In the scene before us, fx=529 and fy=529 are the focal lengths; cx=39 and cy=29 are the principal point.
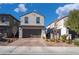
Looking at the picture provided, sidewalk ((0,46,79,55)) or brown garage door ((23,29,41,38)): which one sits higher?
brown garage door ((23,29,41,38))

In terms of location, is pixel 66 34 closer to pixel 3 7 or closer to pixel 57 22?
pixel 57 22

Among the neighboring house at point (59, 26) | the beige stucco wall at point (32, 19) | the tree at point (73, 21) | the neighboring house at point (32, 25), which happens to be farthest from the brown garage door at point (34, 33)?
the tree at point (73, 21)

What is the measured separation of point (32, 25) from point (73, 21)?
740mm

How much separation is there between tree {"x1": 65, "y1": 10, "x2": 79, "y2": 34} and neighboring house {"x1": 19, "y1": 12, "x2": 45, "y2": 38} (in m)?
0.47

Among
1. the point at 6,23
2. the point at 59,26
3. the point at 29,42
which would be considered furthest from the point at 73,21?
the point at 6,23

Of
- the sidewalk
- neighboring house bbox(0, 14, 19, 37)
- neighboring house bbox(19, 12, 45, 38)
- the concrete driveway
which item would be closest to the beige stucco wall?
neighboring house bbox(19, 12, 45, 38)

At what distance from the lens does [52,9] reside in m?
9.41

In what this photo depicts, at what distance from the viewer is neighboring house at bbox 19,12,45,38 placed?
9.47m

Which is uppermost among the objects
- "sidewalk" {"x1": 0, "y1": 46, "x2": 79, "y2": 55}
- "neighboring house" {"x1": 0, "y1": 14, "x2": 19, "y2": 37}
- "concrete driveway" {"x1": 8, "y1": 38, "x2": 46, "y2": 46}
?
"neighboring house" {"x1": 0, "y1": 14, "x2": 19, "y2": 37}

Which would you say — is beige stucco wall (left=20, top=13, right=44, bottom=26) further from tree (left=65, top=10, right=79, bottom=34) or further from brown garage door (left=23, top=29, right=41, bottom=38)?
tree (left=65, top=10, right=79, bottom=34)

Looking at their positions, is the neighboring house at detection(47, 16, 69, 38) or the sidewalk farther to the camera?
the neighboring house at detection(47, 16, 69, 38)

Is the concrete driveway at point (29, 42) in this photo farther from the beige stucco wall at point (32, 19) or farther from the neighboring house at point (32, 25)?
the beige stucco wall at point (32, 19)

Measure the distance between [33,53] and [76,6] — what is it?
3.69 feet
